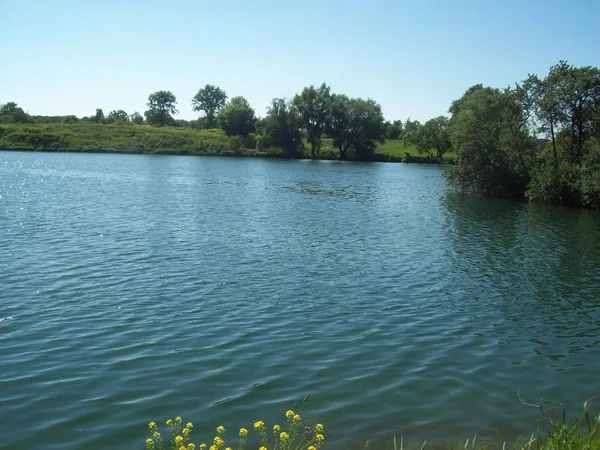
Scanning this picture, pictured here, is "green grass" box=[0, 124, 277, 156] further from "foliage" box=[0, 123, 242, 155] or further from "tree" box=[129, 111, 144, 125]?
"tree" box=[129, 111, 144, 125]

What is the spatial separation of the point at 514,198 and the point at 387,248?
102ft

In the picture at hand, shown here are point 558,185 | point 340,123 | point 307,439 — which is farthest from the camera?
point 340,123

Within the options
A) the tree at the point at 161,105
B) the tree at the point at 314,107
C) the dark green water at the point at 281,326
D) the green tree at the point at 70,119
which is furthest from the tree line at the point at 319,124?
the dark green water at the point at 281,326

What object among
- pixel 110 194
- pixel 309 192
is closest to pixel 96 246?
pixel 110 194

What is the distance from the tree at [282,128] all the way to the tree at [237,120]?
11.4m

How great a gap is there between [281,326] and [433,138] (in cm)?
10196

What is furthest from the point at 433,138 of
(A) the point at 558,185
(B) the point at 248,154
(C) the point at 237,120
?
(A) the point at 558,185

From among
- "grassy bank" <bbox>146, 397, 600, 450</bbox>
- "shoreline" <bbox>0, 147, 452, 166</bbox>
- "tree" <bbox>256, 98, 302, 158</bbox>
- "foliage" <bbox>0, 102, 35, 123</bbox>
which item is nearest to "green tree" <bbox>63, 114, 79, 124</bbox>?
"foliage" <bbox>0, 102, 35, 123</bbox>

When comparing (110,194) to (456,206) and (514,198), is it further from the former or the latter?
(514,198)

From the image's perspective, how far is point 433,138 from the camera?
109562 millimetres

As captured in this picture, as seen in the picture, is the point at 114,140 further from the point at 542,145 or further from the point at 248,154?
the point at 542,145

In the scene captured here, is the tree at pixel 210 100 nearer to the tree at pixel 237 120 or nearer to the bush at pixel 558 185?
the tree at pixel 237 120

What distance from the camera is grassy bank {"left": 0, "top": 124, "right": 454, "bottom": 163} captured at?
344ft

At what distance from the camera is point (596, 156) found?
4316 centimetres
